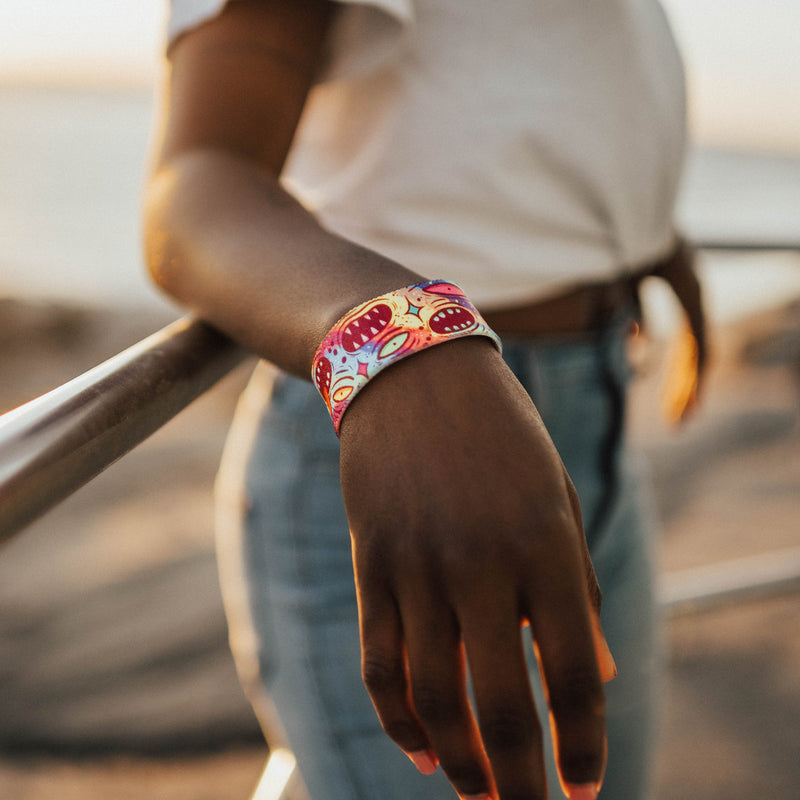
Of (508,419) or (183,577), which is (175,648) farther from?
(508,419)

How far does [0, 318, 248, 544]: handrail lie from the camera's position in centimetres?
34

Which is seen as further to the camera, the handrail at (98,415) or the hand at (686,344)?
the hand at (686,344)

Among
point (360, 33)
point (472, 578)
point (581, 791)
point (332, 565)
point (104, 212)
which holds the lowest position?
point (104, 212)

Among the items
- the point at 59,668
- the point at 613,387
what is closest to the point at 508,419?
the point at 613,387

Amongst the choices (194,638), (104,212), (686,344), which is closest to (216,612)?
(194,638)

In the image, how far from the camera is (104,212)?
19938 mm

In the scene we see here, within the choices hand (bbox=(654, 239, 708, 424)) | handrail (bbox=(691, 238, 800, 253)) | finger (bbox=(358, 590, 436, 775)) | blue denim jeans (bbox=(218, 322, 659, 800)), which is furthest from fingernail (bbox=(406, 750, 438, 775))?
handrail (bbox=(691, 238, 800, 253))

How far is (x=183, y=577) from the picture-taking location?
2.79 meters

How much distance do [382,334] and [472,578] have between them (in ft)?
0.41

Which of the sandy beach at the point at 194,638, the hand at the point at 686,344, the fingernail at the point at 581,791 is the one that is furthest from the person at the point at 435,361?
the sandy beach at the point at 194,638

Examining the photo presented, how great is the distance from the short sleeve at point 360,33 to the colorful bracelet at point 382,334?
0.28m

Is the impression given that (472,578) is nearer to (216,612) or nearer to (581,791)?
(581,791)

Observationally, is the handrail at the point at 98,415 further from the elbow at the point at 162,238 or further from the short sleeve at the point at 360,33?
the short sleeve at the point at 360,33

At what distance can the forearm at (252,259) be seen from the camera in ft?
1.32
